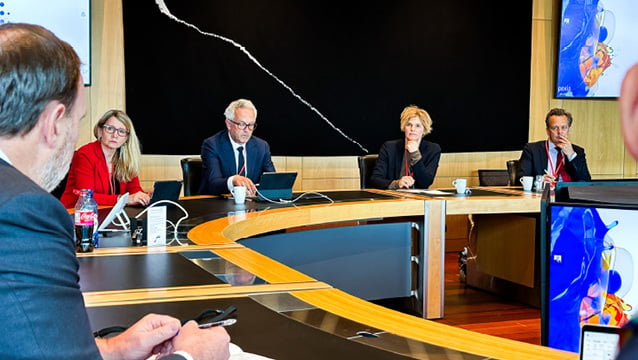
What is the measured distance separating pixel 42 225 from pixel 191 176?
339 cm

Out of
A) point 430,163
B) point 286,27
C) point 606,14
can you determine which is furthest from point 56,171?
point 606,14

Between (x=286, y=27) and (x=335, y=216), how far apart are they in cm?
243

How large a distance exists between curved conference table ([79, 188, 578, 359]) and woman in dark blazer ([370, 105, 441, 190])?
19.2 inches

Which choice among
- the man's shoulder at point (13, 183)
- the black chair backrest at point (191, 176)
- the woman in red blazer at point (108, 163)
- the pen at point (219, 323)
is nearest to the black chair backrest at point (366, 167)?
the black chair backrest at point (191, 176)

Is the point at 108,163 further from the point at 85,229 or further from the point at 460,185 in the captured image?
the point at 460,185

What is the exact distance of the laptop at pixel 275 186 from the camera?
3801 mm

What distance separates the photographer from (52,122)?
1.08m

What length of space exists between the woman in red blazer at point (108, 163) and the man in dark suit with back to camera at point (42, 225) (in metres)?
2.44

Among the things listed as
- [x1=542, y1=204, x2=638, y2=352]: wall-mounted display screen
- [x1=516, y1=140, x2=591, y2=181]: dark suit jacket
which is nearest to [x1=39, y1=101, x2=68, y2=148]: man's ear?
[x1=542, y1=204, x2=638, y2=352]: wall-mounted display screen

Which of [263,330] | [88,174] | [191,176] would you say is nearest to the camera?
[263,330]

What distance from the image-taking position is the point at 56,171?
115 cm

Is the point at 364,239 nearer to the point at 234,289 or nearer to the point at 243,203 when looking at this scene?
the point at 243,203

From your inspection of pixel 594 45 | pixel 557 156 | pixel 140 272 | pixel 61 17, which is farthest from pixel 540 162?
pixel 140 272

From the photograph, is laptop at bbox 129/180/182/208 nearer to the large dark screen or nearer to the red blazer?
the red blazer
